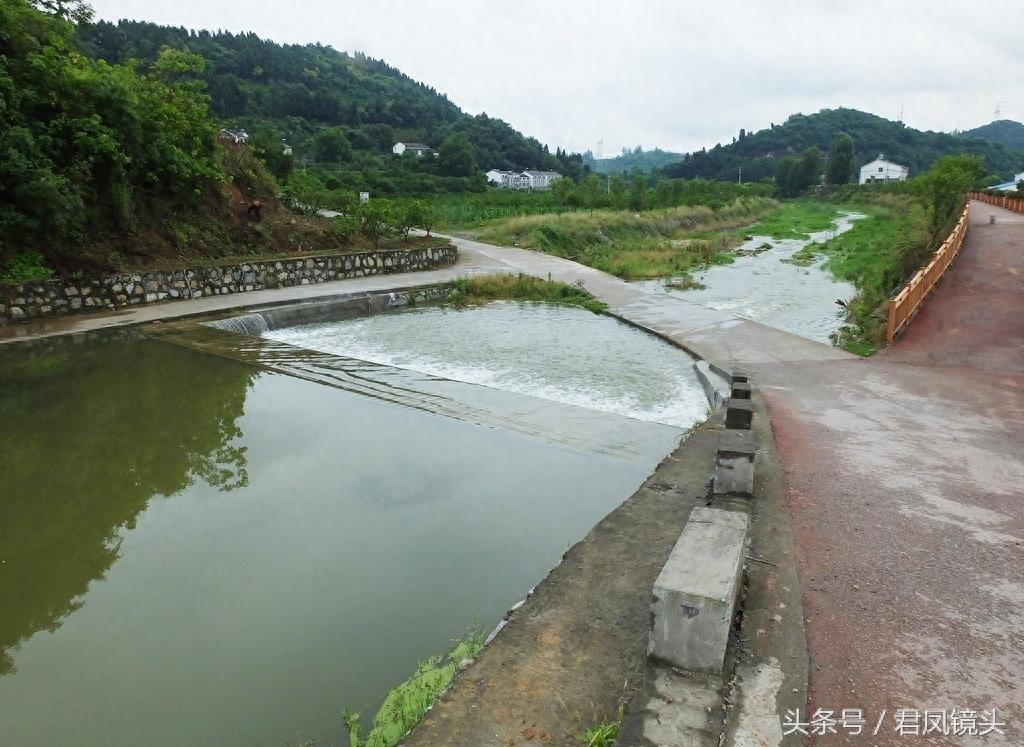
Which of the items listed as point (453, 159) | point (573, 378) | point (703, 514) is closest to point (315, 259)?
point (573, 378)

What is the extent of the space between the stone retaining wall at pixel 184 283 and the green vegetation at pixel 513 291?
2912 mm

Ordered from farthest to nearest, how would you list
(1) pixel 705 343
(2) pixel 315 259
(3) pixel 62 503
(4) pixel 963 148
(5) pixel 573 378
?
(4) pixel 963 148 < (2) pixel 315 259 < (1) pixel 705 343 < (5) pixel 573 378 < (3) pixel 62 503

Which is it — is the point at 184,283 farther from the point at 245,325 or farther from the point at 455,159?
the point at 455,159

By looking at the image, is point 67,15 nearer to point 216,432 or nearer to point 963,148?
point 216,432

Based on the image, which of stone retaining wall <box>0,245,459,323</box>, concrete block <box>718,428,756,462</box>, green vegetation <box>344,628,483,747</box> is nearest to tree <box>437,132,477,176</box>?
stone retaining wall <box>0,245,459,323</box>

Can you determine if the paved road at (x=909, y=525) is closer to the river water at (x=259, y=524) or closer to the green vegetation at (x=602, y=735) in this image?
the green vegetation at (x=602, y=735)

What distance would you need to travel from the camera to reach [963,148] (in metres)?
108

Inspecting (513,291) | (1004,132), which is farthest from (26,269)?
(1004,132)

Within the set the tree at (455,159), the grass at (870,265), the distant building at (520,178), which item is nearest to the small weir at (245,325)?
the grass at (870,265)

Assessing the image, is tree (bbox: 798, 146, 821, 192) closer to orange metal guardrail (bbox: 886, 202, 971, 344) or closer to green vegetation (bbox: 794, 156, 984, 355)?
green vegetation (bbox: 794, 156, 984, 355)

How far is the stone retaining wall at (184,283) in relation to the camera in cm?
1245

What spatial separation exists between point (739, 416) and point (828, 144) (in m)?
149

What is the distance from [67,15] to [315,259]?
7872 mm

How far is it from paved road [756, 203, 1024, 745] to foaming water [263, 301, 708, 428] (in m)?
1.54
